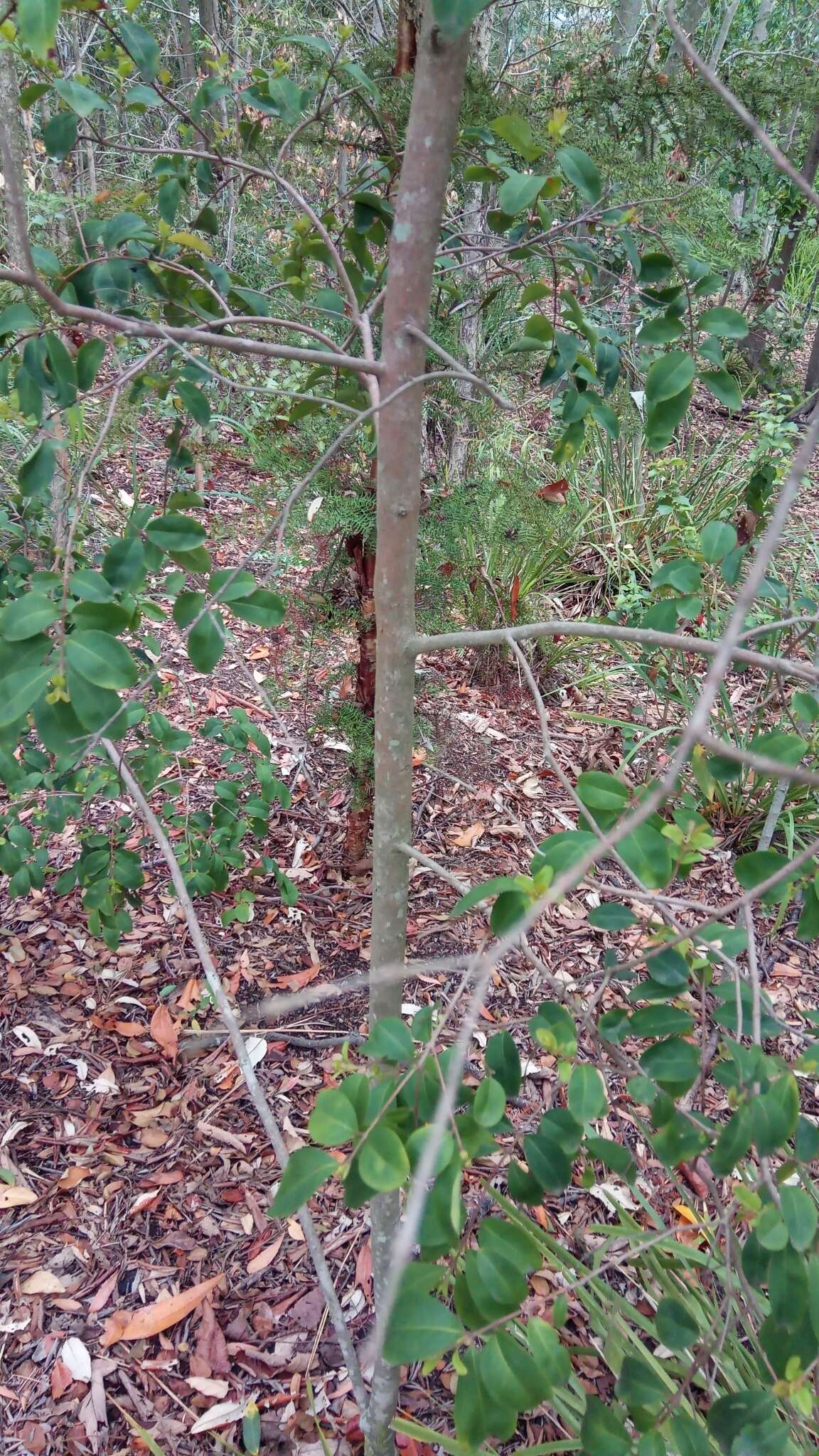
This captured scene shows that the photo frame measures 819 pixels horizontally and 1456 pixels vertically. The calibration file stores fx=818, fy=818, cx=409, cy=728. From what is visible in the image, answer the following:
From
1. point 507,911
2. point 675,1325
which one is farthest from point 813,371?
point 675,1325

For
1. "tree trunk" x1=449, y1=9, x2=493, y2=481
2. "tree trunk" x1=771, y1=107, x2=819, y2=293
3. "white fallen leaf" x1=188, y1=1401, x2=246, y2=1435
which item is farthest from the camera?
"tree trunk" x1=771, y1=107, x2=819, y2=293

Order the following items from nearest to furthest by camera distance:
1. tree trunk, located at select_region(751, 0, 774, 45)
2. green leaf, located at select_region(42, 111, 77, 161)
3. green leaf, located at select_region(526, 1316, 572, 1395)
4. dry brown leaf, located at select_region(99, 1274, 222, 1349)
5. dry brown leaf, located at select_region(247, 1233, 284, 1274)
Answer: green leaf, located at select_region(526, 1316, 572, 1395) < green leaf, located at select_region(42, 111, 77, 161) < dry brown leaf, located at select_region(99, 1274, 222, 1349) < dry brown leaf, located at select_region(247, 1233, 284, 1274) < tree trunk, located at select_region(751, 0, 774, 45)

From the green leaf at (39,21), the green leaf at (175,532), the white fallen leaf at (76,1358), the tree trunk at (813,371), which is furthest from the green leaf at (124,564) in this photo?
the tree trunk at (813,371)

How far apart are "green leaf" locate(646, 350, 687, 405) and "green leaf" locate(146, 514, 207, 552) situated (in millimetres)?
451

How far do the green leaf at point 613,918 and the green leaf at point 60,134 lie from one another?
1.06 meters

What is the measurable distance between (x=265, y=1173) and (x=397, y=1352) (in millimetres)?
1164

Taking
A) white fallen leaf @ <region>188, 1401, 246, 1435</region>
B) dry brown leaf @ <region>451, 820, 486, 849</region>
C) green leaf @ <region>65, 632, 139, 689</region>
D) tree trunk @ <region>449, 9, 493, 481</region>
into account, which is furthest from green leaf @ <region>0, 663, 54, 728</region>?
dry brown leaf @ <region>451, 820, 486, 849</region>

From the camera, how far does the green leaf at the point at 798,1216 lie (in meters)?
0.59

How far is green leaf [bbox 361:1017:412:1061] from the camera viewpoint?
0.67 m

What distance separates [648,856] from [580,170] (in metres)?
0.70

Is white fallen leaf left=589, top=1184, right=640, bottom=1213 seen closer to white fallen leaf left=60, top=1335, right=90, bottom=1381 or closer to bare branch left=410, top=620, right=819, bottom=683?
white fallen leaf left=60, top=1335, right=90, bottom=1381

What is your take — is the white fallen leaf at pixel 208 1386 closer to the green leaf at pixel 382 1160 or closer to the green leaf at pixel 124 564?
the green leaf at pixel 382 1160

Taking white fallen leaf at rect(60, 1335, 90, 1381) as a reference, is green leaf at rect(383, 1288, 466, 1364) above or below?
above

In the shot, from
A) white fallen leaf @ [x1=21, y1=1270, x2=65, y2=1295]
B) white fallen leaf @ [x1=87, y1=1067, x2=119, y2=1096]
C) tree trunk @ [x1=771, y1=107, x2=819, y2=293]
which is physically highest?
tree trunk @ [x1=771, y1=107, x2=819, y2=293]
